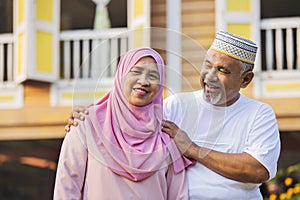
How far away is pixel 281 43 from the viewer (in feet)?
29.9

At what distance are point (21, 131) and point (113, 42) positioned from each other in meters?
6.41

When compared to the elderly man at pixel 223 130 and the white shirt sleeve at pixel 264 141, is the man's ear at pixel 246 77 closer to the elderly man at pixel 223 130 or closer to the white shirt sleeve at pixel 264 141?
the elderly man at pixel 223 130

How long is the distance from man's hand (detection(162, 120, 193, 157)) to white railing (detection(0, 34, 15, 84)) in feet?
22.2

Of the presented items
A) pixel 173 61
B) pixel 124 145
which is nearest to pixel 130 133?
pixel 124 145

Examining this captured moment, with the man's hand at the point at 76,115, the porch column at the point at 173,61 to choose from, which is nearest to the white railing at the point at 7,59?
the porch column at the point at 173,61

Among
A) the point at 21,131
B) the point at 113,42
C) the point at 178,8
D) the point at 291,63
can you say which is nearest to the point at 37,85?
the point at 21,131

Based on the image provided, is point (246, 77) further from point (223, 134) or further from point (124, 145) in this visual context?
point (124, 145)

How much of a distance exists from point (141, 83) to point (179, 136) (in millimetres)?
255

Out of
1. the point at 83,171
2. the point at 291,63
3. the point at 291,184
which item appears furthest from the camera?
the point at 291,63

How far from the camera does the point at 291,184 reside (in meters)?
8.32

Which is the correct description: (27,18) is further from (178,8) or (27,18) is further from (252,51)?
(252,51)

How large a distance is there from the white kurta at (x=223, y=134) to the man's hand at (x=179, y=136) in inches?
1.3

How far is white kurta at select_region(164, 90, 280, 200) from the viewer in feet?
10.4

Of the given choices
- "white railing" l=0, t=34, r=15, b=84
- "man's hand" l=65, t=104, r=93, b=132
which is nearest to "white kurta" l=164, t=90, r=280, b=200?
"man's hand" l=65, t=104, r=93, b=132
